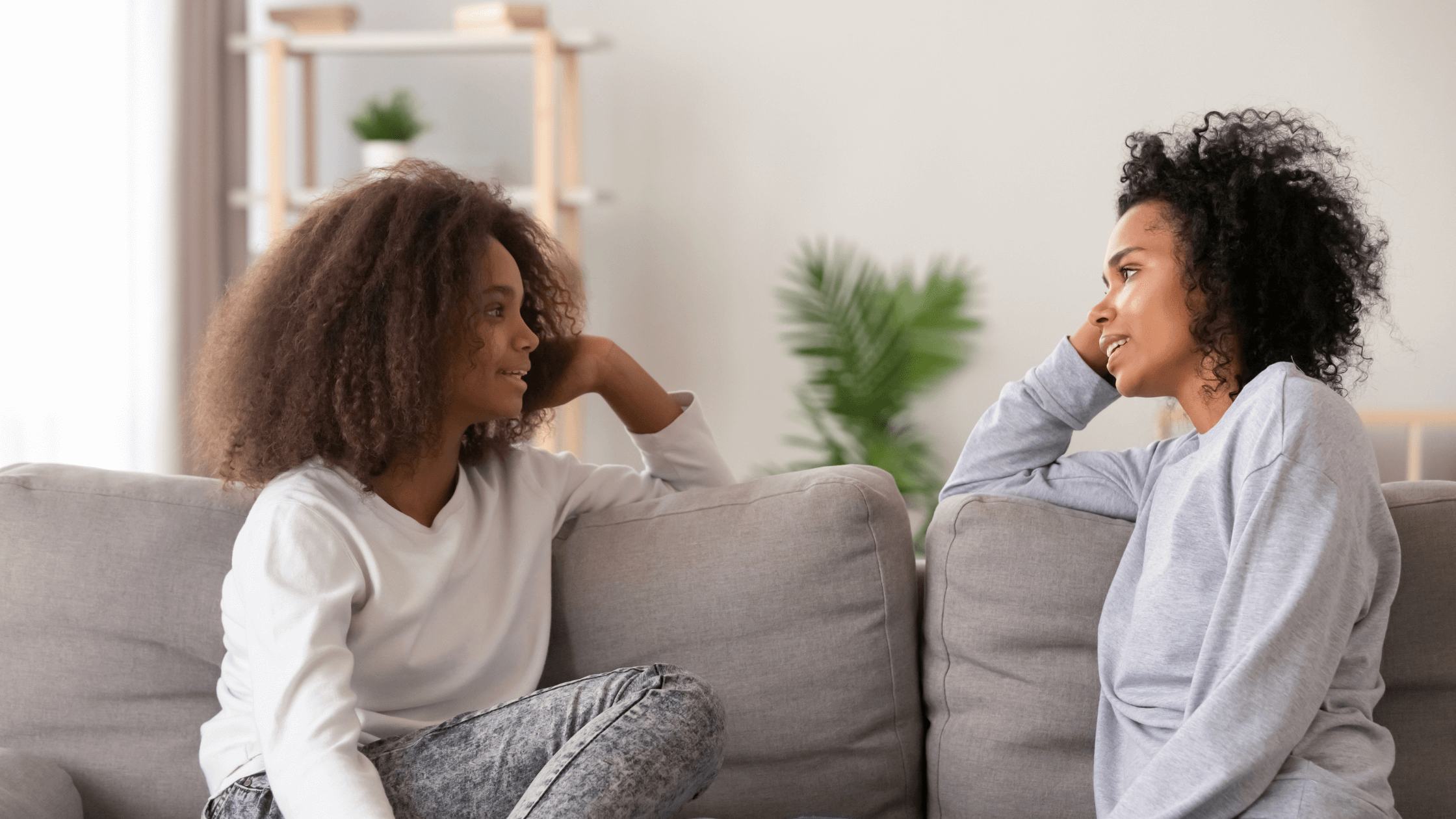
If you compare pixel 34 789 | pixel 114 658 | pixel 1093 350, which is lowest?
pixel 34 789

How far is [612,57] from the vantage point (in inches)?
142

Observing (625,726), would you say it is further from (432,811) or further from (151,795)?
(151,795)

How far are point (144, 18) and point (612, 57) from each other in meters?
1.32

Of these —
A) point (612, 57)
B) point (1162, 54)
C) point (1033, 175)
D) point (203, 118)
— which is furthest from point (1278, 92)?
point (203, 118)

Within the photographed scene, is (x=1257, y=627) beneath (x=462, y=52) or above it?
beneath

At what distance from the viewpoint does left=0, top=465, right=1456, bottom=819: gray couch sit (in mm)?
1316

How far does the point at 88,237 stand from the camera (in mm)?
2846

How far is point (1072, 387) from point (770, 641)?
493 millimetres

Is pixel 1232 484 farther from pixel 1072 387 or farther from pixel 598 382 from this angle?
pixel 598 382

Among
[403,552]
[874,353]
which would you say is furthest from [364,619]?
[874,353]

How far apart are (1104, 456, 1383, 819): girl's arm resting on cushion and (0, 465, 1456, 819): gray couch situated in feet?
0.89

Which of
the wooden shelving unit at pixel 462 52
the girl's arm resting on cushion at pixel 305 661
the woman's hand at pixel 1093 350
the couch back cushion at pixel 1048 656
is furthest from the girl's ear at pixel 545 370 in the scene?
the wooden shelving unit at pixel 462 52

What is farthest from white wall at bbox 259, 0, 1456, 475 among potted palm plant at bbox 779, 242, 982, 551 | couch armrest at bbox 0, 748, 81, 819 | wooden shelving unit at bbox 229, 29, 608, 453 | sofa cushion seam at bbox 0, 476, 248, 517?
couch armrest at bbox 0, 748, 81, 819

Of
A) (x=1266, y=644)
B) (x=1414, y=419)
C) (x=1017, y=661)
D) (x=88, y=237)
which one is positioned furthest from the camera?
(x=1414, y=419)
